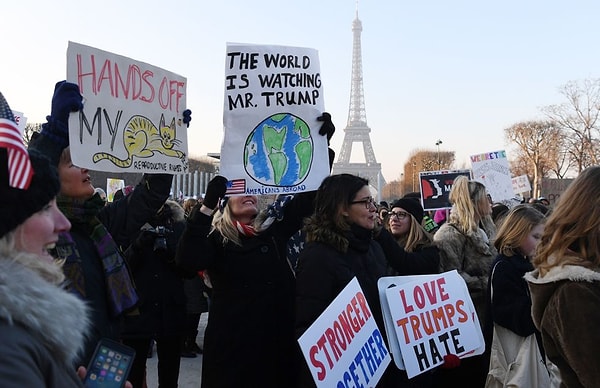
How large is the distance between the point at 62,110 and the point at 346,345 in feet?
6.28

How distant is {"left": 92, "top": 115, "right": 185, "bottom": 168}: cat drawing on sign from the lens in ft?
11.3

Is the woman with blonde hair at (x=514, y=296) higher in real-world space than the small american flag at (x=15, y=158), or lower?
lower

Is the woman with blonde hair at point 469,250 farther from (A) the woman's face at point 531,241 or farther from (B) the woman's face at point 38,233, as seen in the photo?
(B) the woman's face at point 38,233

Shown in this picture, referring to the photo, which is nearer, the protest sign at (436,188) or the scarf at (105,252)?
the scarf at (105,252)

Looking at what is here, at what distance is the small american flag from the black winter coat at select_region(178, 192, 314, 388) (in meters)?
2.23

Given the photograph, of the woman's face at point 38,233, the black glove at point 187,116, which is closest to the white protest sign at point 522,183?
the black glove at point 187,116

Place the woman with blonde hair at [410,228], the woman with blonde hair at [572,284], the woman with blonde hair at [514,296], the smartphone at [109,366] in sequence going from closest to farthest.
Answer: the smartphone at [109,366], the woman with blonde hair at [572,284], the woman with blonde hair at [514,296], the woman with blonde hair at [410,228]

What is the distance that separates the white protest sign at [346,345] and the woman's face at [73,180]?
51.3 inches

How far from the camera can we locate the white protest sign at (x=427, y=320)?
12.1 feet

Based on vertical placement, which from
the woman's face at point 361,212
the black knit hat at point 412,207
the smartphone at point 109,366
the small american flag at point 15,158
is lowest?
the smartphone at point 109,366

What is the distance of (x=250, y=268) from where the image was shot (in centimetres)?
373

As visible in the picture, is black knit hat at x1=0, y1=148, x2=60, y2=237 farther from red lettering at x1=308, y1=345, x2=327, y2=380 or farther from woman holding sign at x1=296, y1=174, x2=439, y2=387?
woman holding sign at x1=296, y1=174, x2=439, y2=387

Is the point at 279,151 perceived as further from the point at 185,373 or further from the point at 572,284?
the point at 185,373

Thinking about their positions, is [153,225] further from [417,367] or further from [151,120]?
[417,367]
